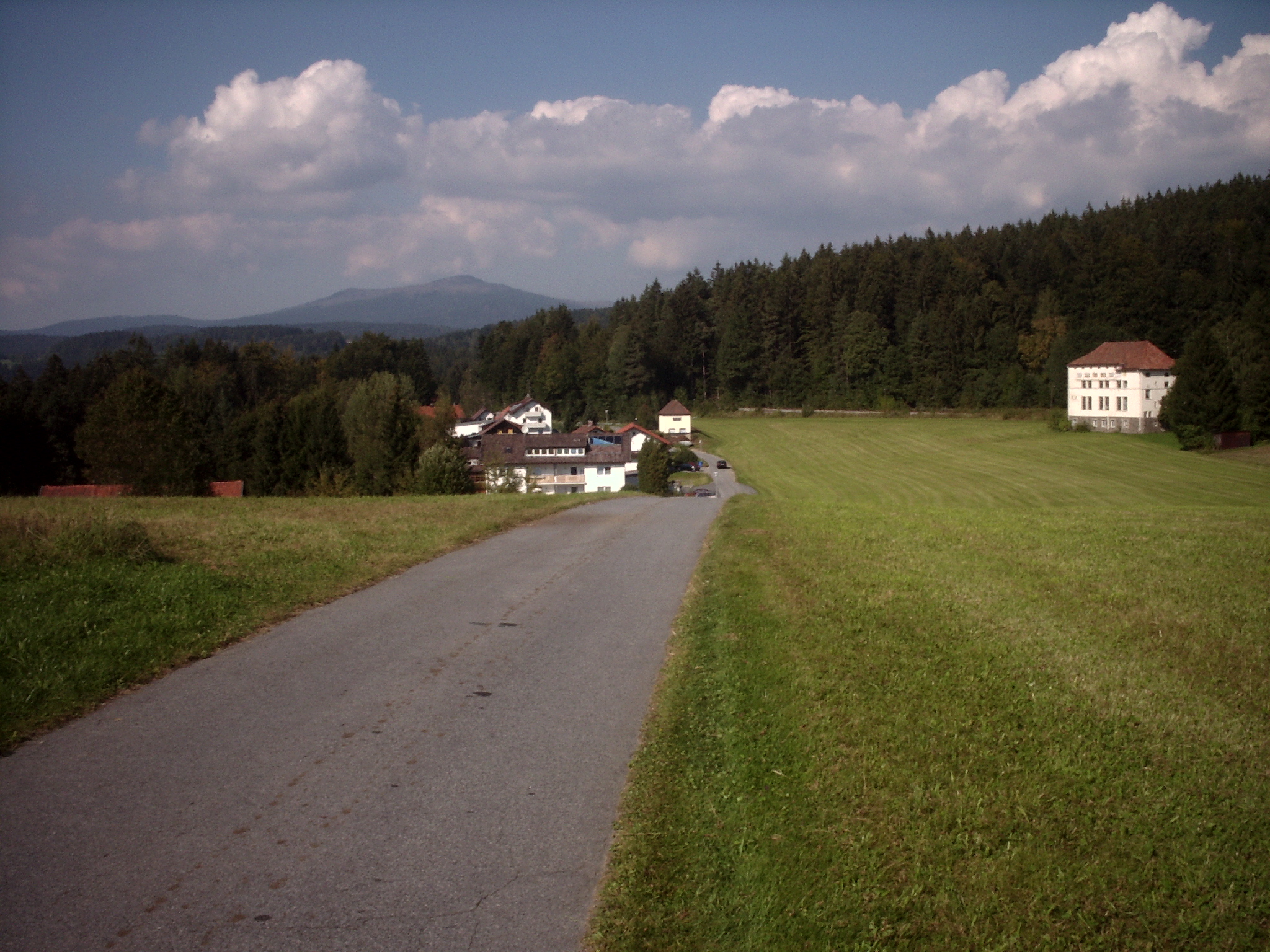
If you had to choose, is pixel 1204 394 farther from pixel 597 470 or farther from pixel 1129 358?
pixel 597 470

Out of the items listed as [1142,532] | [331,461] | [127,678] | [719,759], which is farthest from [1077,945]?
[331,461]

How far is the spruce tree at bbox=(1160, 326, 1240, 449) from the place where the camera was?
5844cm

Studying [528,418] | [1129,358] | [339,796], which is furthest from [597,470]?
[339,796]

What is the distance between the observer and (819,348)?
112 meters

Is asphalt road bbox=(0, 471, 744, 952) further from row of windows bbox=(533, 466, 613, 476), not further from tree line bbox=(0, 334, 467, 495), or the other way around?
row of windows bbox=(533, 466, 613, 476)

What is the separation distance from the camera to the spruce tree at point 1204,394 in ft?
192

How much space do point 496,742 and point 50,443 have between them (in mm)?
69507

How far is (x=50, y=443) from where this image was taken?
2400 inches

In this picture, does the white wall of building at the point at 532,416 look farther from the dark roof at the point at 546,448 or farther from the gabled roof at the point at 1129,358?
the gabled roof at the point at 1129,358

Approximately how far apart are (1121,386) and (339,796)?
86.1m

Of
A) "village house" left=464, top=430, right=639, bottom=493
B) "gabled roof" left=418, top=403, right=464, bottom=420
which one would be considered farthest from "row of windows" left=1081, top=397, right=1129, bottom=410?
"gabled roof" left=418, top=403, right=464, bottom=420

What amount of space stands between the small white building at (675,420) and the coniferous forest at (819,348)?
652 cm

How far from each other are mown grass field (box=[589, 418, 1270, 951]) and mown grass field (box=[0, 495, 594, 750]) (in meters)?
4.66

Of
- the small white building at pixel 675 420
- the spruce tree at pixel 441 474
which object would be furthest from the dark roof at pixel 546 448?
the spruce tree at pixel 441 474
